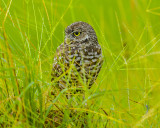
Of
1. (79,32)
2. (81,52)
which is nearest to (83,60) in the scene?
(81,52)

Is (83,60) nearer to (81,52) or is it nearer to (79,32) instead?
(81,52)

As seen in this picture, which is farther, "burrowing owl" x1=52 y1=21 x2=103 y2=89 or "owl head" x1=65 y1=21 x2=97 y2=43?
"owl head" x1=65 y1=21 x2=97 y2=43

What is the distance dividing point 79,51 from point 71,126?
3.32 ft

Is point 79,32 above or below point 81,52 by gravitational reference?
above

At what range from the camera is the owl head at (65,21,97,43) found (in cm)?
302

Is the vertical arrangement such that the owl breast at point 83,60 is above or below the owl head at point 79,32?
below

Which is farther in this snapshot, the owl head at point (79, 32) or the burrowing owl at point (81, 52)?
the owl head at point (79, 32)

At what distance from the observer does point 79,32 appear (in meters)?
3.07

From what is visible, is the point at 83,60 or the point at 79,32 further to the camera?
the point at 79,32

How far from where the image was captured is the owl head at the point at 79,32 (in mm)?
3015

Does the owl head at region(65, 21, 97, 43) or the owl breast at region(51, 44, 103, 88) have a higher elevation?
the owl head at region(65, 21, 97, 43)

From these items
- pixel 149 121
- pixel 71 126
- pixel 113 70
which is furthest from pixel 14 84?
pixel 149 121

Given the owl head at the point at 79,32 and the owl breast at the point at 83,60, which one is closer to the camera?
the owl breast at the point at 83,60

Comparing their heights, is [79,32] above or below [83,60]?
above
